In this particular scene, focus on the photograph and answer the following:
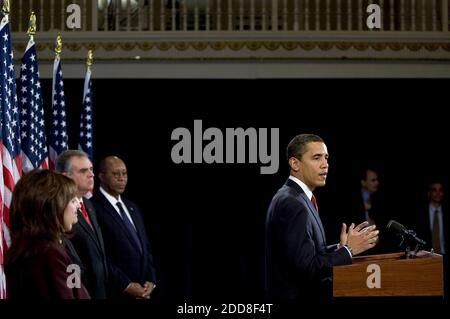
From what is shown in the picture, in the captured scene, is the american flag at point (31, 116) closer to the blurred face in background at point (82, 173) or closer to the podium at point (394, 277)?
the blurred face in background at point (82, 173)

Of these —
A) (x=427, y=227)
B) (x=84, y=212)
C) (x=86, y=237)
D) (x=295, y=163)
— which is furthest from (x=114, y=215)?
(x=427, y=227)

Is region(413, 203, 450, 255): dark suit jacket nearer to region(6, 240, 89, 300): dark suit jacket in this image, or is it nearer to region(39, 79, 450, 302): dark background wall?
region(39, 79, 450, 302): dark background wall

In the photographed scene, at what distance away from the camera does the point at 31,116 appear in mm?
6109

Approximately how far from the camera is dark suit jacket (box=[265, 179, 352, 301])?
3.79m

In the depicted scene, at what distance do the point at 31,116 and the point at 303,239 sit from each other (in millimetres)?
2876

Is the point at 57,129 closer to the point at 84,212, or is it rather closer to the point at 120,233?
the point at 120,233

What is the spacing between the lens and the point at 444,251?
827 cm

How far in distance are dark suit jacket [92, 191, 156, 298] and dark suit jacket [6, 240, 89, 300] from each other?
2.37 m

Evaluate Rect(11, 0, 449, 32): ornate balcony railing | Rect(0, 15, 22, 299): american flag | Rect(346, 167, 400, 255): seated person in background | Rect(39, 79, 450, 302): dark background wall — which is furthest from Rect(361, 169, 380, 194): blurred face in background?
Rect(0, 15, 22, 299): american flag

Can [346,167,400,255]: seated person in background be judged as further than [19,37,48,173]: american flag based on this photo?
Yes

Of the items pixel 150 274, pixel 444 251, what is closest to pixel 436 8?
pixel 444 251
